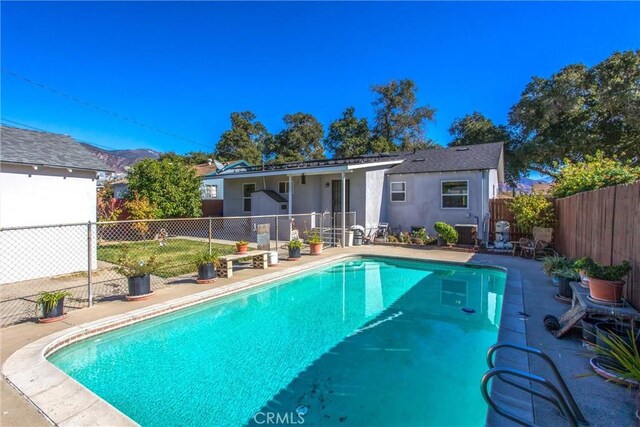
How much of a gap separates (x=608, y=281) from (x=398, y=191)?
38.4 ft

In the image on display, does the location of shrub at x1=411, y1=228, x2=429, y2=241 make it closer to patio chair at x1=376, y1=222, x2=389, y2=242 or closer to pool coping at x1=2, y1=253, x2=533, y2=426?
patio chair at x1=376, y1=222, x2=389, y2=242

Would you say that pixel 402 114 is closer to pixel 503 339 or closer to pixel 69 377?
pixel 503 339

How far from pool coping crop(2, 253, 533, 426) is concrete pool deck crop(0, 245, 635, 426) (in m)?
0.01

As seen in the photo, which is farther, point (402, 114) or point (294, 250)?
point (402, 114)

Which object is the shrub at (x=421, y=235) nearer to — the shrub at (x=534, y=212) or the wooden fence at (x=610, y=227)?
the shrub at (x=534, y=212)

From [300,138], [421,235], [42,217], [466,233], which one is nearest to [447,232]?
[466,233]

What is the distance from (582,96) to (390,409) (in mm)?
24218

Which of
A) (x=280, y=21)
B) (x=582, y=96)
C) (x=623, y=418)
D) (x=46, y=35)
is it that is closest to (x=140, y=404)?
(x=623, y=418)

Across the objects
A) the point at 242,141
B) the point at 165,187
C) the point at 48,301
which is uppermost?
the point at 242,141

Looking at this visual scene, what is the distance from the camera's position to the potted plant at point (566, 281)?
234 inches

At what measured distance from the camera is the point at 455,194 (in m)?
14.1

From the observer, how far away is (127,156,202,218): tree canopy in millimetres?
15961

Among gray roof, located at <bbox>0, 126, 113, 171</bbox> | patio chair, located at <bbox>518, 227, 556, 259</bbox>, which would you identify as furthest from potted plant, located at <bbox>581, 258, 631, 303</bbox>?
gray roof, located at <bbox>0, 126, 113, 171</bbox>

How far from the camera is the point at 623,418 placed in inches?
110
